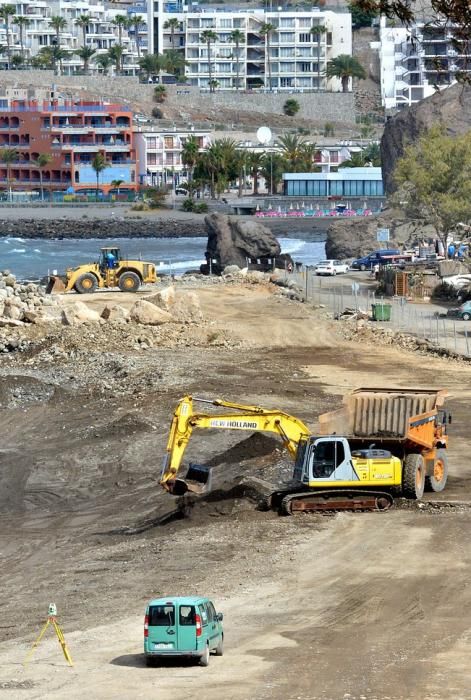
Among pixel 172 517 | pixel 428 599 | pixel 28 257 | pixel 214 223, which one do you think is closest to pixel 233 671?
pixel 428 599

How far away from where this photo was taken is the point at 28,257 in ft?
409

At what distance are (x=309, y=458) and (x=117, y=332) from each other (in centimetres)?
2654

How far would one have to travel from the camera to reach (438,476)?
2902cm

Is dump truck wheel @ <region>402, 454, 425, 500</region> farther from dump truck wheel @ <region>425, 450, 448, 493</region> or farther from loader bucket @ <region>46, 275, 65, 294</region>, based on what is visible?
loader bucket @ <region>46, 275, 65, 294</region>

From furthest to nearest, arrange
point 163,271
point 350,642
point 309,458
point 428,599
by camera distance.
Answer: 1. point 163,271
2. point 309,458
3. point 428,599
4. point 350,642

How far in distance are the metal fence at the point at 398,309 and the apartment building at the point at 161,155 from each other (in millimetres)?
109713

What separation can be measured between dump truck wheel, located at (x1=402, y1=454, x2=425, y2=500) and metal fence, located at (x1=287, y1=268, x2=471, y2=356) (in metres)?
21.9

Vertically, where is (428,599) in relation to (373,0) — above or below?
below

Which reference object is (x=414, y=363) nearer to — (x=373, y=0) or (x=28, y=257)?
(x=373, y=0)

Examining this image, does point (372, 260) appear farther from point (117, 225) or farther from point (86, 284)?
point (117, 225)

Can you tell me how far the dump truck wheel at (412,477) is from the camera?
2759 centimetres

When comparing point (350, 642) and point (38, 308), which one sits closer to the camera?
point (350, 642)

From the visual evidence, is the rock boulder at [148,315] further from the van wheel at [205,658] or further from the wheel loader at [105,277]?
the van wheel at [205,658]

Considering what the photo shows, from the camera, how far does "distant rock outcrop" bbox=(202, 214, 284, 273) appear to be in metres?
92.0
